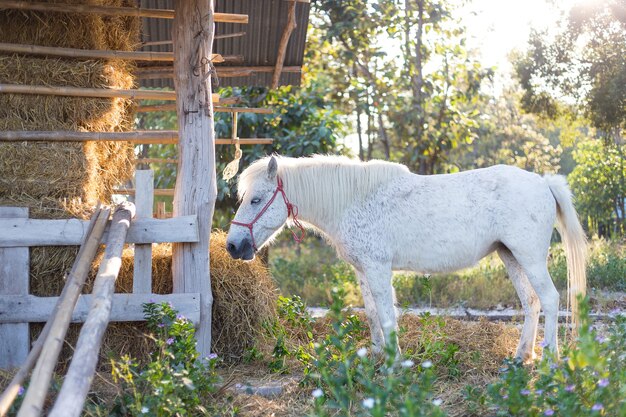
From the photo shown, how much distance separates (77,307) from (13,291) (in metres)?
0.43

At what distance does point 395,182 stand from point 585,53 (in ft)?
27.5

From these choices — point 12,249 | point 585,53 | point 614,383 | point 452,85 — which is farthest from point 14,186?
point 585,53

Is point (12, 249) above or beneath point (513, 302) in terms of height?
above

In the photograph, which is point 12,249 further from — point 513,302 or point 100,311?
point 513,302

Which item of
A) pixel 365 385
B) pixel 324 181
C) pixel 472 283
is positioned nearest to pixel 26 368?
pixel 365 385

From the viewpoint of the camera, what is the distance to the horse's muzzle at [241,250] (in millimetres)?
→ 5125

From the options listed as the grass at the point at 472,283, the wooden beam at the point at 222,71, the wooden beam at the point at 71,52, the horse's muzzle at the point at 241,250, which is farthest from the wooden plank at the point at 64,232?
the grass at the point at 472,283

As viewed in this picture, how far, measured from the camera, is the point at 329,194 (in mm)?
5363

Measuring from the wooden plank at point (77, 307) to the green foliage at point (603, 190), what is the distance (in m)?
10.1

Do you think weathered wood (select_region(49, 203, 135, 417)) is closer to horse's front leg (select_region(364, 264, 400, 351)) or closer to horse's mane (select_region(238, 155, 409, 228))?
horse's mane (select_region(238, 155, 409, 228))

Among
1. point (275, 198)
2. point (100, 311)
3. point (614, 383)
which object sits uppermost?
point (275, 198)

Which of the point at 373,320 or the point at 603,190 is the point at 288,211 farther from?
the point at 603,190

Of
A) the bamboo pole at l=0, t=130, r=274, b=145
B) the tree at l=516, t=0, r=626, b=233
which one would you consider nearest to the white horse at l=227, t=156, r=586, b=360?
the bamboo pole at l=0, t=130, r=274, b=145

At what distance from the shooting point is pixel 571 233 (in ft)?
18.0
